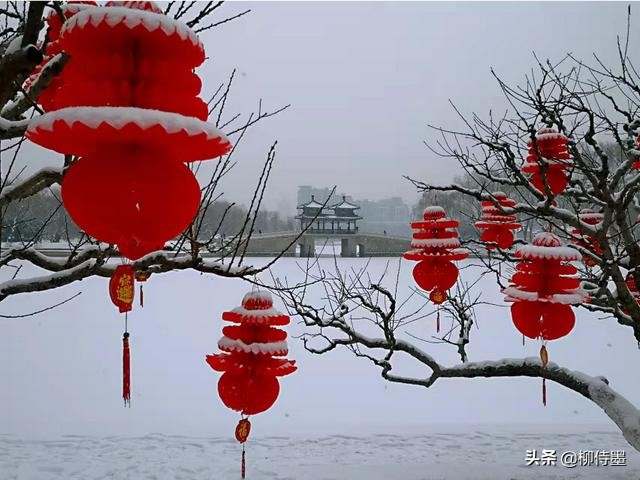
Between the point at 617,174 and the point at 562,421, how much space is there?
22.1 ft

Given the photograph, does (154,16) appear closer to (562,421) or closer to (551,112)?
(551,112)

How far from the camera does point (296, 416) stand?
895cm

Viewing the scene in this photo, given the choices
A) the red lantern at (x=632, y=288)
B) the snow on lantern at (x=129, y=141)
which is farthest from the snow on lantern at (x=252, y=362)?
the red lantern at (x=632, y=288)

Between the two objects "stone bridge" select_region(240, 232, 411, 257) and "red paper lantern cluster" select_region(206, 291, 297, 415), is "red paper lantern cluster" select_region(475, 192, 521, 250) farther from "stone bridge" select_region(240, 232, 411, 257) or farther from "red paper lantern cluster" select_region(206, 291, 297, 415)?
"stone bridge" select_region(240, 232, 411, 257)

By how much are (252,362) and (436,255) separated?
5.48 ft

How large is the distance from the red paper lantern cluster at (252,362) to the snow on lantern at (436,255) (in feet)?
4.32

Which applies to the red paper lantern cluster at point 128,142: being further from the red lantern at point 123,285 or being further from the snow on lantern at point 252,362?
the snow on lantern at point 252,362

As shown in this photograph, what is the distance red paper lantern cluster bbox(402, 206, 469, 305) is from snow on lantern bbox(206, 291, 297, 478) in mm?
1310

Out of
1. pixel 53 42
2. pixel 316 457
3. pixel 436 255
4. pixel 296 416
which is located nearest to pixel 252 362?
pixel 436 255

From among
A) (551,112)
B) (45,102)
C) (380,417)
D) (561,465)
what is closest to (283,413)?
(380,417)

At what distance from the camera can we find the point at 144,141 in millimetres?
1092

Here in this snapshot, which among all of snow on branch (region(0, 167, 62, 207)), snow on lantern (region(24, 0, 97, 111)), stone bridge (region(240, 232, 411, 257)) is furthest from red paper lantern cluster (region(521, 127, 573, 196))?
stone bridge (region(240, 232, 411, 257))

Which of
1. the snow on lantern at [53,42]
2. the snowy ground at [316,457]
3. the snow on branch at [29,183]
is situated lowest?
the snowy ground at [316,457]

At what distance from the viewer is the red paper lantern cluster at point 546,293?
274 centimetres
